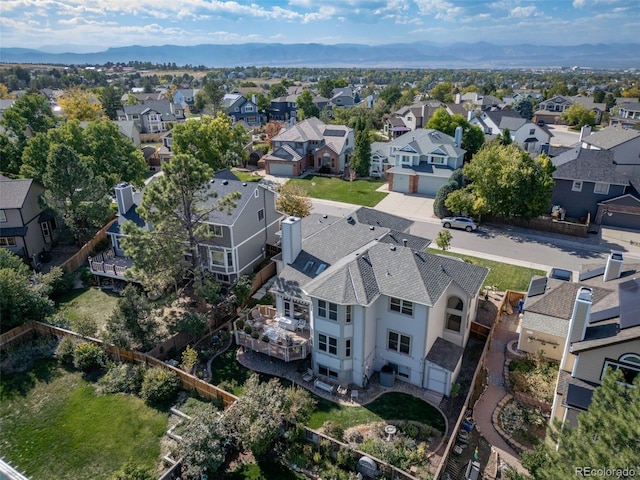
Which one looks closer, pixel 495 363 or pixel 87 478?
pixel 87 478

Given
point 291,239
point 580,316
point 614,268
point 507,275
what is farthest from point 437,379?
point 507,275

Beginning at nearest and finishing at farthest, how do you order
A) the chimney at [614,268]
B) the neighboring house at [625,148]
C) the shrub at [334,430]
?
the shrub at [334,430] < the chimney at [614,268] < the neighboring house at [625,148]

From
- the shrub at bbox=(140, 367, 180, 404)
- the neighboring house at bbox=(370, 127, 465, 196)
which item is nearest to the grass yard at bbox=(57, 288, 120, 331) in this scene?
the shrub at bbox=(140, 367, 180, 404)

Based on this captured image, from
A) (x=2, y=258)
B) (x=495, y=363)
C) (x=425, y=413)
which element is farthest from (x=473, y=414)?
(x=2, y=258)

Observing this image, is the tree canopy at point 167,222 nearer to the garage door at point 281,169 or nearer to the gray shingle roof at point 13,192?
the gray shingle roof at point 13,192

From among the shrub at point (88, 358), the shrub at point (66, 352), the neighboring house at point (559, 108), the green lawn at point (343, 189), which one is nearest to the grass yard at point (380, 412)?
the shrub at point (88, 358)

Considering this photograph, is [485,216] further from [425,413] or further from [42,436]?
[42,436]
